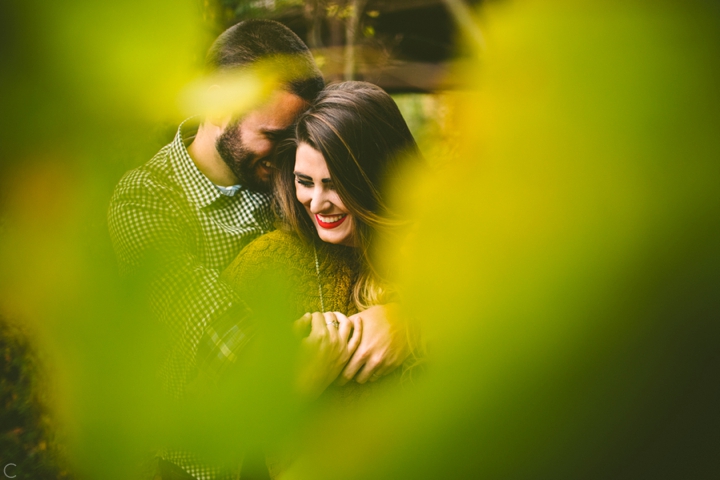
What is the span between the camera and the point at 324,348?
406 mm

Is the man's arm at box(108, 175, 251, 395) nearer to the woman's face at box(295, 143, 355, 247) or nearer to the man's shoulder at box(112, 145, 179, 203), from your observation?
the man's shoulder at box(112, 145, 179, 203)

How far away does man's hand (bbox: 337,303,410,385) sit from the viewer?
459mm

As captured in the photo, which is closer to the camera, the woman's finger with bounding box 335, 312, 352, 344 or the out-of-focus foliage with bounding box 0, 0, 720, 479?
the out-of-focus foliage with bounding box 0, 0, 720, 479

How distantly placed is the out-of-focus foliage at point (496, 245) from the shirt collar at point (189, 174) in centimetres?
5

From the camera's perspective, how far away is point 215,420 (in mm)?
304

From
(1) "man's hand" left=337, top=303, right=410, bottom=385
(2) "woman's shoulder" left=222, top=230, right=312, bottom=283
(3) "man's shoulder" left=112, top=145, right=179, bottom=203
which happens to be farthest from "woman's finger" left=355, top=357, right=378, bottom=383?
(3) "man's shoulder" left=112, top=145, right=179, bottom=203

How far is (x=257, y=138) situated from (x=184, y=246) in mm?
134

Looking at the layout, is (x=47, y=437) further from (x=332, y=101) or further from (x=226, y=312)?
(x=332, y=101)

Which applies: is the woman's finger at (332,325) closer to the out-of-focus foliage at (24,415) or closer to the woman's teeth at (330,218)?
the woman's teeth at (330,218)

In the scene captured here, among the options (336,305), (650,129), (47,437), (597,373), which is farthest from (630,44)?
(47,437)

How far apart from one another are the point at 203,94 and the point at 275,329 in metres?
0.23

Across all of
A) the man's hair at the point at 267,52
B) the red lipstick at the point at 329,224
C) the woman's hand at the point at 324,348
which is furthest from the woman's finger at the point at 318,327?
the man's hair at the point at 267,52

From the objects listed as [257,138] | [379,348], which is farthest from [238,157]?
[379,348]

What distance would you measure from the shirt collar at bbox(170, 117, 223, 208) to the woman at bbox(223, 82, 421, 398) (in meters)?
0.07
